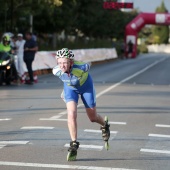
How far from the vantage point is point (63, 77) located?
8.10 m

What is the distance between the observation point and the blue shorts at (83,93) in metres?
8.16

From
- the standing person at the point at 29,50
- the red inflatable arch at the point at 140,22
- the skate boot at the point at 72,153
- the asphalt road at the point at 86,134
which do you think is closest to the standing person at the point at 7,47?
the standing person at the point at 29,50

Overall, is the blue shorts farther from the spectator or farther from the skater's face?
the spectator

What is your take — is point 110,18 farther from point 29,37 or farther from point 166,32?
point 166,32

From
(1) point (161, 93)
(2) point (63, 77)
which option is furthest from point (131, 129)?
(1) point (161, 93)

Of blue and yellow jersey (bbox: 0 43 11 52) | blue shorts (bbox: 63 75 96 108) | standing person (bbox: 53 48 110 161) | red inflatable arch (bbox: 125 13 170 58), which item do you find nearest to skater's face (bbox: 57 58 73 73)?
standing person (bbox: 53 48 110 161)

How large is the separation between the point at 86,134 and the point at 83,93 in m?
1.74

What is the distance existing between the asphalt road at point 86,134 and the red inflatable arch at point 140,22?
4227 cm

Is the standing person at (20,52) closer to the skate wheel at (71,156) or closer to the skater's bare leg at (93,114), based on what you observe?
the skater's bare leg at (93,114)

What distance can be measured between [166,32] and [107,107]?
139 metres

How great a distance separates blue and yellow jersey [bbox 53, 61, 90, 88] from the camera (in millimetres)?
8055

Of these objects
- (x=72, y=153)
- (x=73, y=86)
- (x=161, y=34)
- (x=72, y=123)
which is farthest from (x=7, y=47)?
(x=161, y=34)

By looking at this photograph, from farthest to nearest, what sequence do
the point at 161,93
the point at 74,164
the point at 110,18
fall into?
the point at 110,18 → the point at 161,93 → the point at 74,164

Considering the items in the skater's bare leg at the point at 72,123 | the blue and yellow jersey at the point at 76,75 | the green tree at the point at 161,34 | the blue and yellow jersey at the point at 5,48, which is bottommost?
the green tree at the point at 161,34
